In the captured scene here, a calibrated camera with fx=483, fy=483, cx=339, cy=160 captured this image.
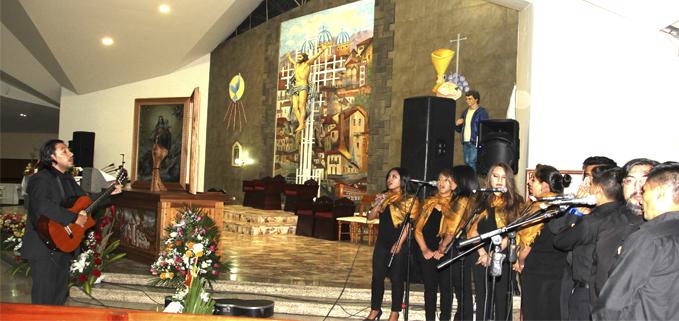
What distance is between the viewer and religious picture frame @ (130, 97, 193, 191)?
5840 mm

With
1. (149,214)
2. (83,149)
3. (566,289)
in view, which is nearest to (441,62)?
(149,214)

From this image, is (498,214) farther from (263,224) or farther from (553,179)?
(263,224)

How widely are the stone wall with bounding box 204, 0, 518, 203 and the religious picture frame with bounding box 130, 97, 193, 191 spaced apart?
14.9 feet

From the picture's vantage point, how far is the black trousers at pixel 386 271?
377 cm

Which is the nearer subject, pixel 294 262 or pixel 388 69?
pixel 294 262

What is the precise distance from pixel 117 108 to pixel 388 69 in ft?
29.4

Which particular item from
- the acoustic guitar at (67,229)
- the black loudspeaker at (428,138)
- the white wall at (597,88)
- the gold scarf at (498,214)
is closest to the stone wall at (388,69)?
the white wall at (597,88)

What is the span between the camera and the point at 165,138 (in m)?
6.21

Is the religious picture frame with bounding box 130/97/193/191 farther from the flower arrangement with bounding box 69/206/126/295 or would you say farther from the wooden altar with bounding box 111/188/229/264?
the flower arrangement with bounding box 69/206/126/295

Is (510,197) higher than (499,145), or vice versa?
(499,145)

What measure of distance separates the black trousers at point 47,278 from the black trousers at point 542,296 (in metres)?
3.22

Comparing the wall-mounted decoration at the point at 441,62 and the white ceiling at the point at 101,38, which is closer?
the wall-mounted decoration at the point at 441,62

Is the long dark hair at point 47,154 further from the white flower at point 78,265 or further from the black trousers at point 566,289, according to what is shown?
the black trousers at point 566,289

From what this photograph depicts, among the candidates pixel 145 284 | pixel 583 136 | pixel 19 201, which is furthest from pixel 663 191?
pixel 19 201
